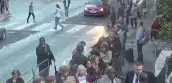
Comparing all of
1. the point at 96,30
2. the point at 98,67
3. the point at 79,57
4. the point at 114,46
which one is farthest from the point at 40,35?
the point at 98,67

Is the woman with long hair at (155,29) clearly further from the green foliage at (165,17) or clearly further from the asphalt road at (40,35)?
the asphalt road at (40,35)

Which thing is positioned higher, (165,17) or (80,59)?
(165,17)

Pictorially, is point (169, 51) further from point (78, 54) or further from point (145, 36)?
point (78, 54)

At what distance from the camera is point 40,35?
27906 millimetres

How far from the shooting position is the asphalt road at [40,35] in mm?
20484

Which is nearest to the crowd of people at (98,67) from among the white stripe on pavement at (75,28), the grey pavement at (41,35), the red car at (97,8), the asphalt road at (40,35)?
the asphalt road at (40,35)

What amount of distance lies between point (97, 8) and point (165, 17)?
15.3 m

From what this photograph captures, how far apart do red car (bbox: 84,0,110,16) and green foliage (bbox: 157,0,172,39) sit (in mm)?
13233

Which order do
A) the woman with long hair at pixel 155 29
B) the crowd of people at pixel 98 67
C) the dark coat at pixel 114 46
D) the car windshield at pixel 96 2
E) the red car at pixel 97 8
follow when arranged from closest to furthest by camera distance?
the crowd of people at pixel 98 67 → the dark coat at pixel 114 46 → the woman with long hair at pixel 155 29 → the red car at pixel 97 8 → the car windshield at pixel 96 2

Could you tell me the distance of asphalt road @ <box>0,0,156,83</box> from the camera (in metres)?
20.5

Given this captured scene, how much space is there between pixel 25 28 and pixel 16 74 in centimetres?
1936

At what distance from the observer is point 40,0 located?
4741 centimetres

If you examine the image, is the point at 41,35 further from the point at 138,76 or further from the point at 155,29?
the point at 138,76

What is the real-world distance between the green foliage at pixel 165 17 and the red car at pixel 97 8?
1323 cm
